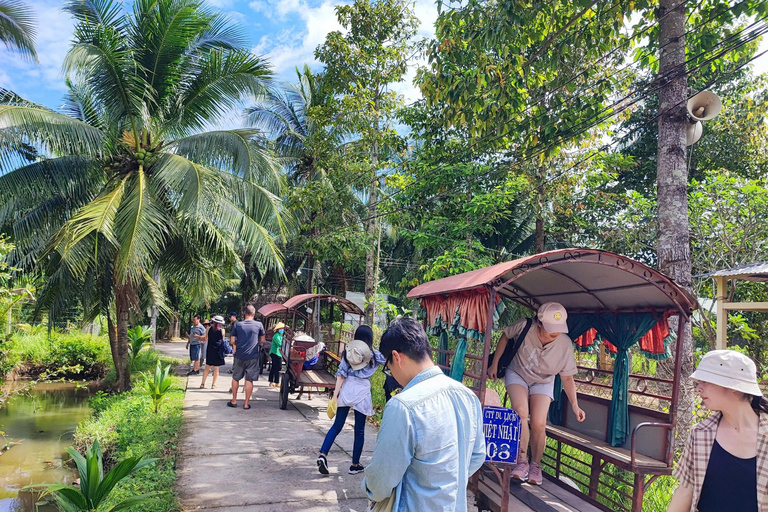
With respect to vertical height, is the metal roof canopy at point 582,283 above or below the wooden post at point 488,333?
above

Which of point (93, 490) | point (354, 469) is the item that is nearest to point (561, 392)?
point (354, 469)

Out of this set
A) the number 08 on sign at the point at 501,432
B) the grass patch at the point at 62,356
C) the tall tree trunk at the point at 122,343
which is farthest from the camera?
the grass patch at the point at 62,356

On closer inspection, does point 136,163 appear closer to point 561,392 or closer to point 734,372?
point 561,392

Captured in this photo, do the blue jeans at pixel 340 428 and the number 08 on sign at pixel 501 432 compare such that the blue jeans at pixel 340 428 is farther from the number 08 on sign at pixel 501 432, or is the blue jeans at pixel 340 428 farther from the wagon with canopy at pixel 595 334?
the number 08 on sign at pixel 501 432

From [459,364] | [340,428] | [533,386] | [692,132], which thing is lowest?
[340,428]

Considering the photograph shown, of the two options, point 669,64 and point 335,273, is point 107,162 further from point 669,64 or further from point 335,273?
point 335,273

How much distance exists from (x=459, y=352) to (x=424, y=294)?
3.39 feet

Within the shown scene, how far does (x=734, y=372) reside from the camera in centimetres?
253

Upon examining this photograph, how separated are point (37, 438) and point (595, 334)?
33.6 ft

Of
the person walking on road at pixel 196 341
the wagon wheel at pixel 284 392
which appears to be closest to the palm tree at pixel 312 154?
the person walking on road at pixel 196 341

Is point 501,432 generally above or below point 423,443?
below

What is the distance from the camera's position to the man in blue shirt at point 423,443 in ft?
7.24

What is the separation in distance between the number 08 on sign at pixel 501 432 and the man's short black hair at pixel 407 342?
2.37 m

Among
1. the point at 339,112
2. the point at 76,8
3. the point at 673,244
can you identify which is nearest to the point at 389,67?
the point at 339,112
